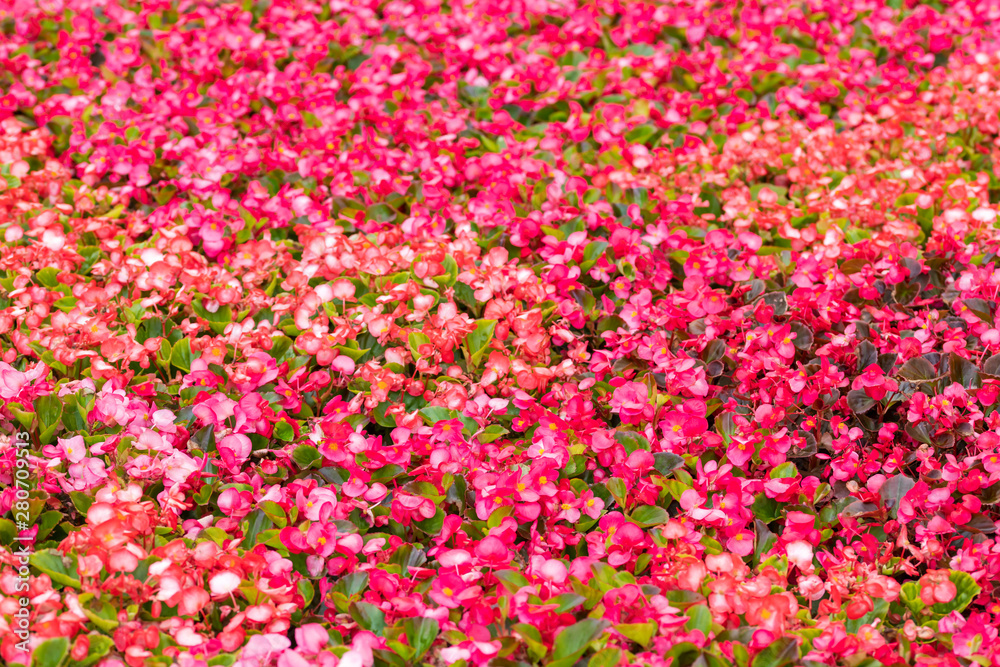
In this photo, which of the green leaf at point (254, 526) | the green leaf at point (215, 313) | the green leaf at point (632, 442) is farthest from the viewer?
the green leaf at point (215, 313)

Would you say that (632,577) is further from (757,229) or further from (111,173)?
(111,173)

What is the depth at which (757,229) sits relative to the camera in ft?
11.3

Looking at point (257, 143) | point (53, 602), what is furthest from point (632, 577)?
point (257, 143)

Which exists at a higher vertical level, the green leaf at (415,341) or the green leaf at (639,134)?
the green leaf at (639,134)

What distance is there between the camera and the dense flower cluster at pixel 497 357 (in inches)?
81.6

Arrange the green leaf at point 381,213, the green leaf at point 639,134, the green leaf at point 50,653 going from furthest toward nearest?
the green leaf at point 639,134
the green leaf at point 381,213
the green leaf at point 50,653

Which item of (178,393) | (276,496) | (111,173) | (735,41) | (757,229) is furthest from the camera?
(735,41)

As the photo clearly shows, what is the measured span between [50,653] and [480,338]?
1.50 metres

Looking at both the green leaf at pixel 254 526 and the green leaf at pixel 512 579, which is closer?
the green leaf at pixel 512 579

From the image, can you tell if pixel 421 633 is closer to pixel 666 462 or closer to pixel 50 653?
pixel 50 653

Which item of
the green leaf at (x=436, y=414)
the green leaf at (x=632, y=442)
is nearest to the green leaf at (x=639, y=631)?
the green leaf at (x=632, y=442)

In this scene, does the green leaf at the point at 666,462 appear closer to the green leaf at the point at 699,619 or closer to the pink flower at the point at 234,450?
the green leaf at the point at 699,619

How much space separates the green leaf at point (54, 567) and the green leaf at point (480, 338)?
50.9 inches

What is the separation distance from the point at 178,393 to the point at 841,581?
6.50 ft
